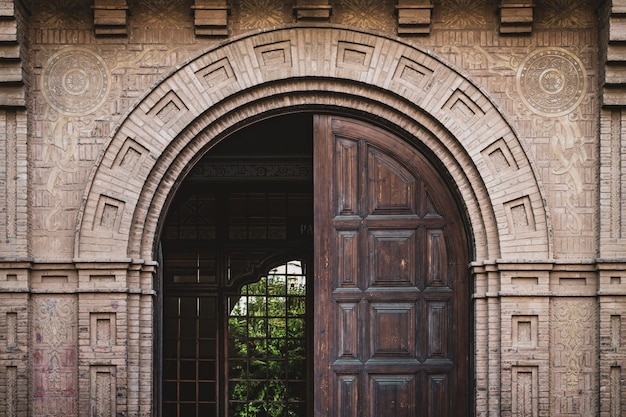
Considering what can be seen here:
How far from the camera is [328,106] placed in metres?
8.00

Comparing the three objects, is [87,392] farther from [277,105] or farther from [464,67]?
[464,67]

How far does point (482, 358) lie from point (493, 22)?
2.84 metres

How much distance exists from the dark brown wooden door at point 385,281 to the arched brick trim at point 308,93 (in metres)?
0.34

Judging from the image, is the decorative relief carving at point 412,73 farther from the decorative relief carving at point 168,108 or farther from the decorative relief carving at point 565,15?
the decorative relief carving at point 168,108

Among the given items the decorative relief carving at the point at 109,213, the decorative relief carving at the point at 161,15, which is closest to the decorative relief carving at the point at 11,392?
the decorative relief carving at the point at 109,213

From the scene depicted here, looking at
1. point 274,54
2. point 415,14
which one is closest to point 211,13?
point 274,54

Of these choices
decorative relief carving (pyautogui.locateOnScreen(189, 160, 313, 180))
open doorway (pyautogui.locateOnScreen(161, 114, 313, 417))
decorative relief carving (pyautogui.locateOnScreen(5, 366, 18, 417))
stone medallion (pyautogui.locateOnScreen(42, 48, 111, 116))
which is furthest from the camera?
open doorway (pyautogui.locateOnScreen(161, 114, 313, 417))

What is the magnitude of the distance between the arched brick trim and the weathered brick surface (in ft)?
0.05

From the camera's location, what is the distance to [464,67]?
7852mm

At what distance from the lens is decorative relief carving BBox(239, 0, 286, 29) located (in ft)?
25.9

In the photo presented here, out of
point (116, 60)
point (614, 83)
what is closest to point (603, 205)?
point (614, 83)

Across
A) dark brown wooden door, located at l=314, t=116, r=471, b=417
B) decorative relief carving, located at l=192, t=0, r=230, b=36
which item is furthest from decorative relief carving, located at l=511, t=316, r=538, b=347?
decorative relief carving, located at l=192, t=0, r=230, b=36

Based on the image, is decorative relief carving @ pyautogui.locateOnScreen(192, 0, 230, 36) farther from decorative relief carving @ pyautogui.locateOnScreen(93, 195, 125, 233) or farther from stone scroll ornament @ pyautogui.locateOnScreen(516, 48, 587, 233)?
stone scroll ornament @ pyautogui.locateOnScreen(516, 48, 587, 233)

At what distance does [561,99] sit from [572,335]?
6.45ft
